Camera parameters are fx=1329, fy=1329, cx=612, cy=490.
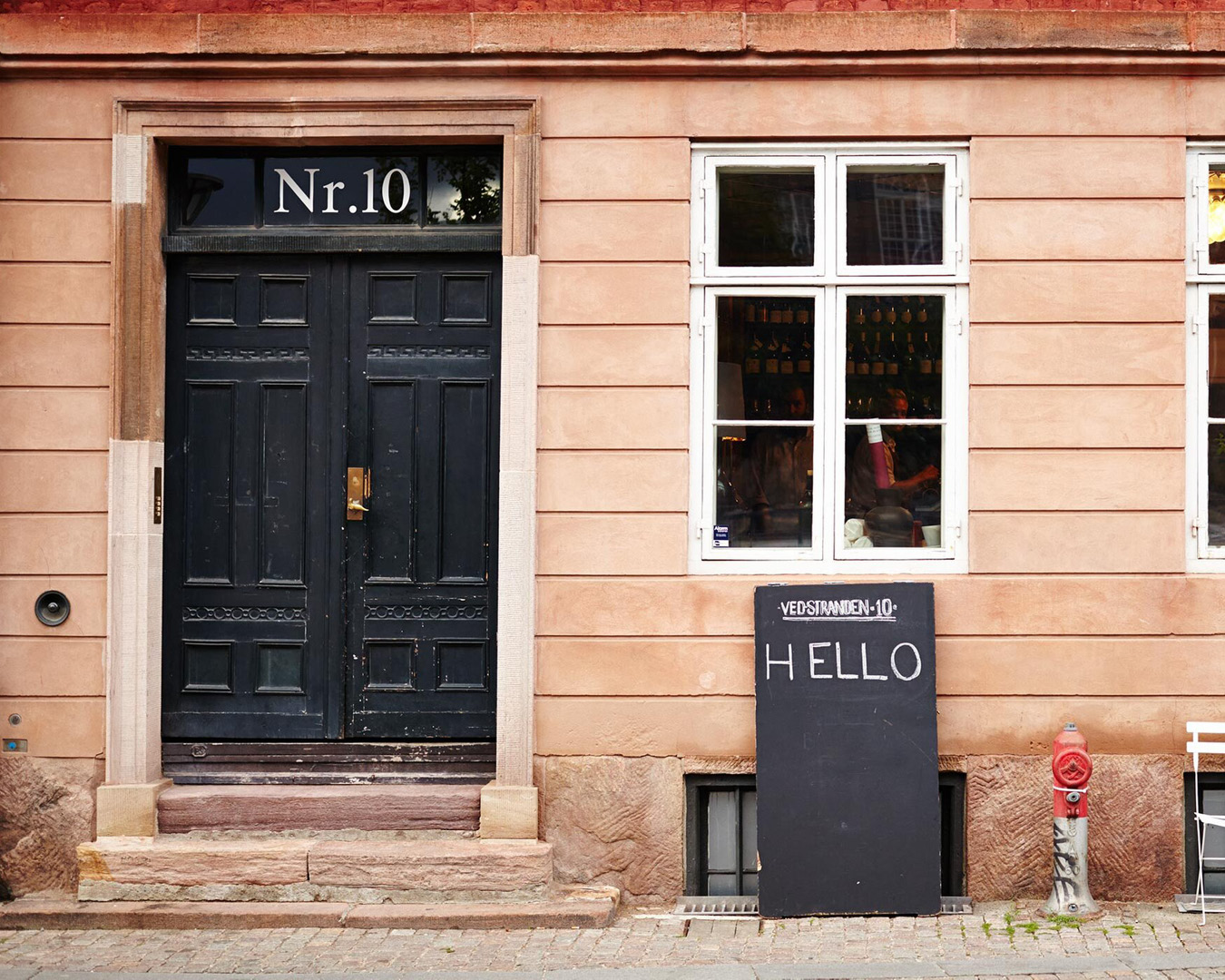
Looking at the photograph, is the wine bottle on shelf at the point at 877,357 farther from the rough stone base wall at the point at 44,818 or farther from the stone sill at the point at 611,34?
the rough stone base wall at the point at 44,818

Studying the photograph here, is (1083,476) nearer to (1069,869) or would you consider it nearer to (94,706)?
(1069,869)

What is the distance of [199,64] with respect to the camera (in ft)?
21.8

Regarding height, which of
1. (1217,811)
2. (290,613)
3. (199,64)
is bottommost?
(1217,811)

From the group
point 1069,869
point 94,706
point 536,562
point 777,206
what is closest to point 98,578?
point 94,706

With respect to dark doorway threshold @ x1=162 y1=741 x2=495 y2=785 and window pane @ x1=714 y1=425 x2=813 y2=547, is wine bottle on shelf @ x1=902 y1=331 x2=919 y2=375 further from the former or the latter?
dark doorway threshold @ x1=162 y1=741 x2=495 y2=785

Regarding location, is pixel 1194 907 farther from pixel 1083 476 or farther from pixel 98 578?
pixel 98 578

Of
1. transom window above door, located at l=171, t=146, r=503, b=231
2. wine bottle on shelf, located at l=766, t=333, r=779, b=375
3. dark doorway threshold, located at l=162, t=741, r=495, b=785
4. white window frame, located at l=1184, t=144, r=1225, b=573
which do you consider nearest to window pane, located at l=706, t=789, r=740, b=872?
dark doorway threshold, located at l=162, t=741, r=495, b=785

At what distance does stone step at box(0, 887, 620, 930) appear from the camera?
246 inches

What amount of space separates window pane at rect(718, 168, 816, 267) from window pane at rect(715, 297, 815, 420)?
0.71ft

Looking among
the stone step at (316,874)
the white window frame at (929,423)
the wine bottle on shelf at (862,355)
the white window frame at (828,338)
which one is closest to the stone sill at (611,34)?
the white window frame at (828,338)

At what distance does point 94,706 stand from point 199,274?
2276 millimetres

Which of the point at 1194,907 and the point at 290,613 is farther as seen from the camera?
the point at 290,613

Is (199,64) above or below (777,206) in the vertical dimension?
above

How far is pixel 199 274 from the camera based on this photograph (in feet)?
22.8
